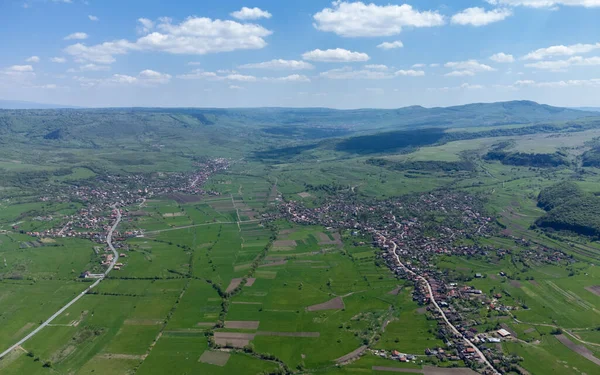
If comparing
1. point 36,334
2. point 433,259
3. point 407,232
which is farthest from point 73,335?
point 407,232

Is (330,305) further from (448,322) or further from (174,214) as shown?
(174,214)

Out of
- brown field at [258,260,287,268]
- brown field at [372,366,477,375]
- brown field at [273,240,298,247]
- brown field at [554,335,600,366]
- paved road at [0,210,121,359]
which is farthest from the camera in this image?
brown field at [273,240,298,247]

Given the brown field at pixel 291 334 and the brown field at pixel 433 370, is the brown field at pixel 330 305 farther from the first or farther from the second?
the brown field at pixel 433 370

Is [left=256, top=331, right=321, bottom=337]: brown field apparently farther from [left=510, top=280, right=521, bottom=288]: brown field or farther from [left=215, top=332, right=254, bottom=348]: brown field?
[left=510, top=280, right=521, bottom=288]: brown field

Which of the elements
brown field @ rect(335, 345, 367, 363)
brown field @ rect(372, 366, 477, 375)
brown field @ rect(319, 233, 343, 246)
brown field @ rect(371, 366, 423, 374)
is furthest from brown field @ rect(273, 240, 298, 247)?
brown field @ rect(372, 366, 477, 375)

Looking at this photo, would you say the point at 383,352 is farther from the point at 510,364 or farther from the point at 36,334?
the point at 36,334
